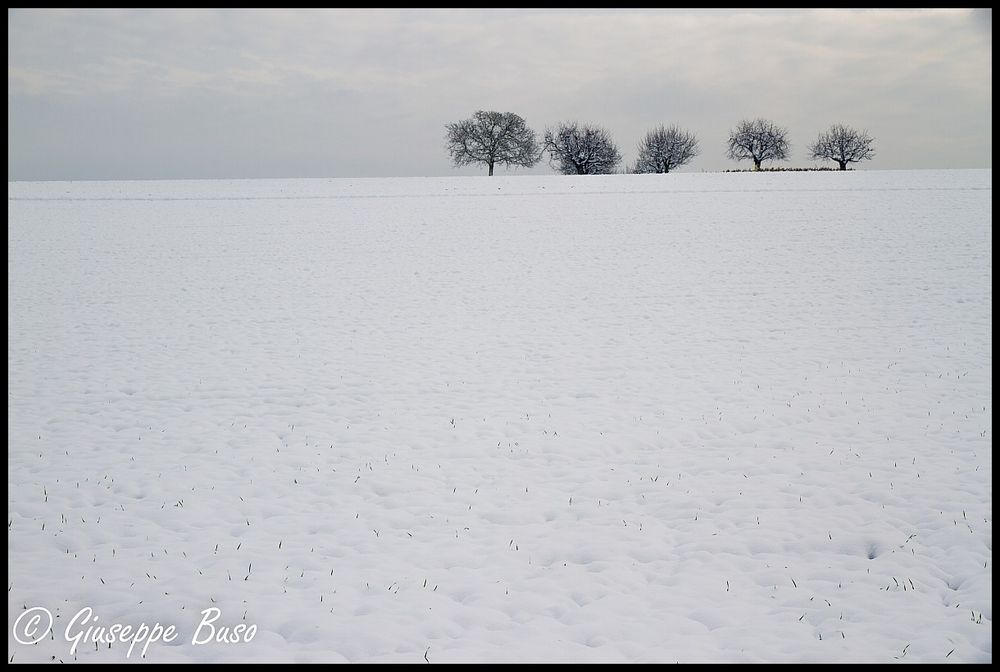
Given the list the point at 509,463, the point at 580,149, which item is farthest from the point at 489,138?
the point at 509,463

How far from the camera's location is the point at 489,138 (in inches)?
2958

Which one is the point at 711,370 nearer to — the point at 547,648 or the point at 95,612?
the point at 547,648

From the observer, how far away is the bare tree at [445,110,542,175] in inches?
2950

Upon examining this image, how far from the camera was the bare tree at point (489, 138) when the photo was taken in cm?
7494

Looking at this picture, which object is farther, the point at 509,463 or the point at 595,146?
the point at 595,146

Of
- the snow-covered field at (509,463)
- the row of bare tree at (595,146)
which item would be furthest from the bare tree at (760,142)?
the snow-covered field at (509,463)

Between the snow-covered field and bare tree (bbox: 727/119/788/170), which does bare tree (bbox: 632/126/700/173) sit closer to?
bare tree (bbox: 727/119/788/170)

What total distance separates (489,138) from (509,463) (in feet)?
232

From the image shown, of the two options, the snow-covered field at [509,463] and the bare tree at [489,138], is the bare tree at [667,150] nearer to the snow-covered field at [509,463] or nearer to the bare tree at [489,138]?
the bare tree at [489,138]

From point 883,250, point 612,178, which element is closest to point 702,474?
point 883,250

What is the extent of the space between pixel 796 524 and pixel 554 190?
4512 cm

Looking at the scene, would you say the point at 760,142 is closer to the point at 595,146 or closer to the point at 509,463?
the point at 595,146

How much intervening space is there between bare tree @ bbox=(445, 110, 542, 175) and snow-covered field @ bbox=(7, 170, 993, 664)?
5688 centimetres

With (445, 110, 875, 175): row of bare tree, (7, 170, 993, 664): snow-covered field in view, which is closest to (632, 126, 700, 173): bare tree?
(445, 110, 875, 175): row of bare tree
